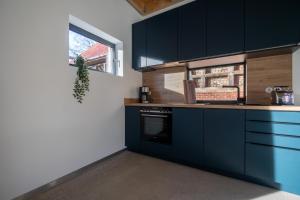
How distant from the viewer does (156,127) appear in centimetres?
246

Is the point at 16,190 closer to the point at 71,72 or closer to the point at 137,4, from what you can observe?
the point at 71,72

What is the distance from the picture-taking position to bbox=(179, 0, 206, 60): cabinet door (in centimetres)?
224

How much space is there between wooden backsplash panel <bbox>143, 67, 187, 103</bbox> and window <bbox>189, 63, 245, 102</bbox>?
231mm

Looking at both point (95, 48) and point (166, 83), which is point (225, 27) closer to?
point (166, 83)

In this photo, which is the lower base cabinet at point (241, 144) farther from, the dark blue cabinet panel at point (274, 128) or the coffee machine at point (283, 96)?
the coffee machine at point (283, 96)

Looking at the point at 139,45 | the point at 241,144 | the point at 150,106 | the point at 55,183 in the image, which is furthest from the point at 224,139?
the point at 139,45

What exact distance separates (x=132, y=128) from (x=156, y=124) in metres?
0.48

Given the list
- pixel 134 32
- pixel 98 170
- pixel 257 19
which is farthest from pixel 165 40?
pixel 98 170

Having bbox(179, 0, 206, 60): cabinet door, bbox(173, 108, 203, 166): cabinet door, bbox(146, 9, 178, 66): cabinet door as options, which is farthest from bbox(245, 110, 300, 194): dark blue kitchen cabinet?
bbox(146, 9, 178, 66): cabinet door

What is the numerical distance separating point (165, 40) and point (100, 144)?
1938 mm

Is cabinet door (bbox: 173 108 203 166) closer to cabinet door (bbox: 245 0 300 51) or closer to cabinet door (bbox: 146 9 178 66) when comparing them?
cabinet door (bbox: 146 9 178 66)

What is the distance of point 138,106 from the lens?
2.62 metres

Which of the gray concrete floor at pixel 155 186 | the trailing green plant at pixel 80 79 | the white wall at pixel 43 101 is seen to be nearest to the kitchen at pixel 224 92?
the gray concrete floor at pixel 155 186

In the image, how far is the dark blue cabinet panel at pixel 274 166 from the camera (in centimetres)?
151
